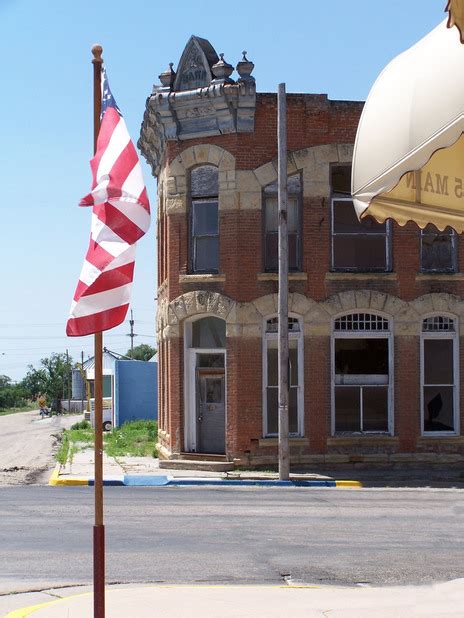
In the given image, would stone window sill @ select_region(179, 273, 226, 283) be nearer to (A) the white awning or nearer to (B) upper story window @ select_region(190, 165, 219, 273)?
(B) upper story window @ select_region(190, 165, 219, 273)

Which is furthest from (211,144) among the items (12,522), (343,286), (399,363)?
(12,522)

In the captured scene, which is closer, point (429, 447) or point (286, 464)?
point (286, 464)

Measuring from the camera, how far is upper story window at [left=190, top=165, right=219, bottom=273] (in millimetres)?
28250

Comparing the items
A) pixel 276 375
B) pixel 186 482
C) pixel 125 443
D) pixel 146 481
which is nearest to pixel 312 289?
pixel 276 375

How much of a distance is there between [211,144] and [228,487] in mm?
8615

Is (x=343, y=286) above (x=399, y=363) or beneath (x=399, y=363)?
above

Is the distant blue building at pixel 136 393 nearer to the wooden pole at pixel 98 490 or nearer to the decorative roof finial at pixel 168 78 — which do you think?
the decorative roof finial at pixel 168 78

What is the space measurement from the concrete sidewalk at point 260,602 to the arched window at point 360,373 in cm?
1579

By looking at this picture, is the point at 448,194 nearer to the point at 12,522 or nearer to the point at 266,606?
the point at 266,606

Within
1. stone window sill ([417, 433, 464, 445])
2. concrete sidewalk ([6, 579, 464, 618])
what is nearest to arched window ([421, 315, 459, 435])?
stone window sill ([417, 433, 464, 445])

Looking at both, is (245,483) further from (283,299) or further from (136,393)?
(136,393)

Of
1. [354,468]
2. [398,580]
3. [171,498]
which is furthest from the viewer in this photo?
[354,468]

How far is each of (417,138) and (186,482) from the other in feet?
58.1

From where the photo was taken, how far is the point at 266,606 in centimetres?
1088
